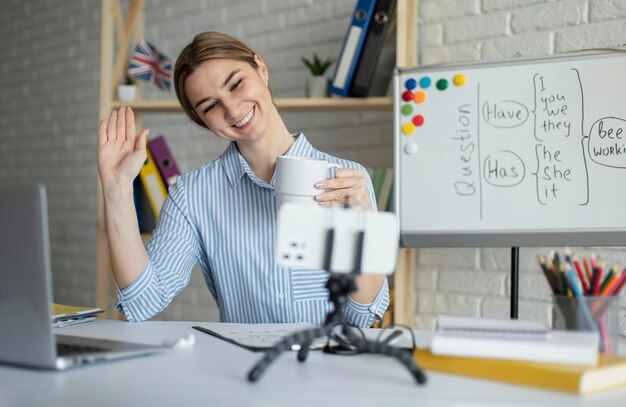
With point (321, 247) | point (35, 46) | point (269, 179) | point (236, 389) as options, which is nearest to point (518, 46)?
point (269, 179)

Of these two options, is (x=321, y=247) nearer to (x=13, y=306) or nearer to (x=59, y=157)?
(x=13, y=306)

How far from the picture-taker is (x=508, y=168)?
2.06 m

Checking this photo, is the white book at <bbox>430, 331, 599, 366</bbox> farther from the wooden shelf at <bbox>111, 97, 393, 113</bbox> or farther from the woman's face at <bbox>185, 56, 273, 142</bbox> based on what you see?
the wooden shelf at <bbox>111, 97, 393, 113</bbox>

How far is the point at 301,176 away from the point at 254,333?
28 centimetres

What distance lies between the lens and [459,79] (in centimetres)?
212

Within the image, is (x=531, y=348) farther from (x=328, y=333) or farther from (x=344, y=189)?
(x=344, y=189)

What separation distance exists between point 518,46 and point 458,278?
786 millimetres

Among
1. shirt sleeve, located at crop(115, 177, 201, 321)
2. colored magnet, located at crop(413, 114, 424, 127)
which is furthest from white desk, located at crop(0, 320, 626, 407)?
colored magnet, located at crop(413, 114, 424, 127)

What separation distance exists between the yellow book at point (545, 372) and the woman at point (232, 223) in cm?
59

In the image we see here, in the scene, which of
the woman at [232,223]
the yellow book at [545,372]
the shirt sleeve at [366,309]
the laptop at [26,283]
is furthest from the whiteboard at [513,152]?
the laptop at [26,283]

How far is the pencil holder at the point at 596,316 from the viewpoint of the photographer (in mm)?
1016

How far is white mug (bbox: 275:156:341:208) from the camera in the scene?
1.34m

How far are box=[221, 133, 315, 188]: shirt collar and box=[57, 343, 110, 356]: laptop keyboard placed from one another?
2.31 feet

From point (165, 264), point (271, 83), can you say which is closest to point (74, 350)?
point (165, 264)
